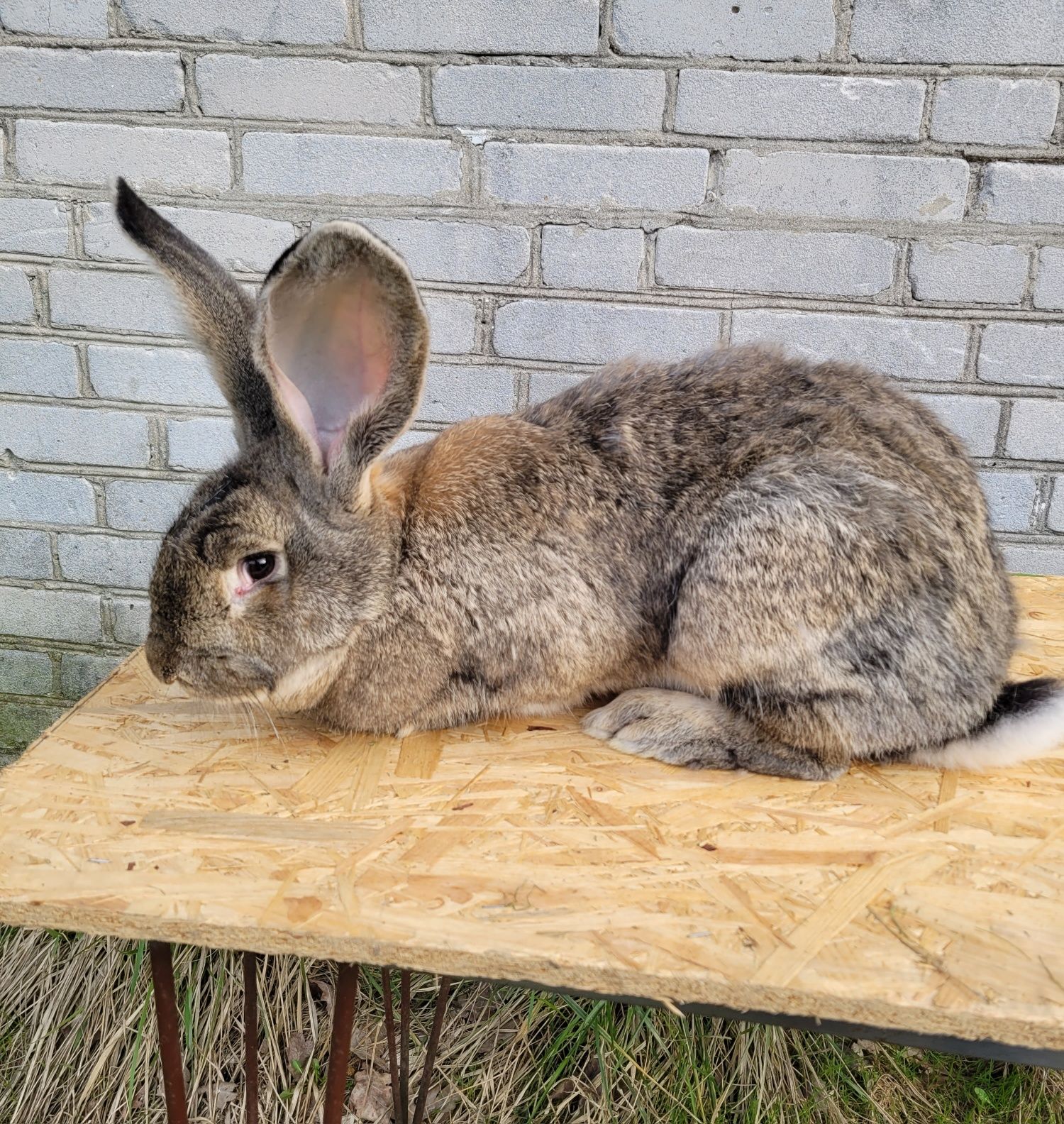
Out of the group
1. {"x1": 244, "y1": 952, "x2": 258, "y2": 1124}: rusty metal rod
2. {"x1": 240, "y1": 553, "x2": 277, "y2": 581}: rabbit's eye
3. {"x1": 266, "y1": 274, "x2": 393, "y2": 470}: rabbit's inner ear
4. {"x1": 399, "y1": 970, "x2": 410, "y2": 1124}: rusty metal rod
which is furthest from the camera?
{"x1": 399, "y1": 970, "x2": 410, "y2": 1124}: rusty metal rod

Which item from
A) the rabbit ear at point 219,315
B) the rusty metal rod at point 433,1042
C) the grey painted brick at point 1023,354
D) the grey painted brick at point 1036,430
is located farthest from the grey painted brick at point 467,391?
the rusty metal rod at point 433,1042

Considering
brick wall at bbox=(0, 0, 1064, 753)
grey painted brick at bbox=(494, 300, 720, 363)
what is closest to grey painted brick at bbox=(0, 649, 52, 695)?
brick wall at bbox=(0, 0, 1064, 753)

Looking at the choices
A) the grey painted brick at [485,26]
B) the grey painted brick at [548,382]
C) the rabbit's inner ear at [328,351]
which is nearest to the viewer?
the rabbit's inner ear at [328,351]

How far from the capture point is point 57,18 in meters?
2.69

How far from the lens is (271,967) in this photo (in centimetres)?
263

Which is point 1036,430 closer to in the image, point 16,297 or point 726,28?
point 726,28

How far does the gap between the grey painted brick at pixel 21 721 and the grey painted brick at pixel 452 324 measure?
1.98 metres

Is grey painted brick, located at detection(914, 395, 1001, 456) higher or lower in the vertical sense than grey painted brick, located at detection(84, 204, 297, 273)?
lower

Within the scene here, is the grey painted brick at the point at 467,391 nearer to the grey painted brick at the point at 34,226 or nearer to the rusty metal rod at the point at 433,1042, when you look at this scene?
the grey painted brick at the point at 34,226

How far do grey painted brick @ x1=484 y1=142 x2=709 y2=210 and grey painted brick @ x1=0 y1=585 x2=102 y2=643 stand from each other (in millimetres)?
2011

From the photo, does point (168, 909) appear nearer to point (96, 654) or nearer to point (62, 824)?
point (62, 824)

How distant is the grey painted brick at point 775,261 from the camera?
2.66m

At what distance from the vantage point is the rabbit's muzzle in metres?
1.60

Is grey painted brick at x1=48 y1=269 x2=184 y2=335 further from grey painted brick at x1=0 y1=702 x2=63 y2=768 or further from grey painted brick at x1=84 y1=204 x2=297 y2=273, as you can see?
grey painted brick at x1=0 y1=702 x2=63 y2=768
